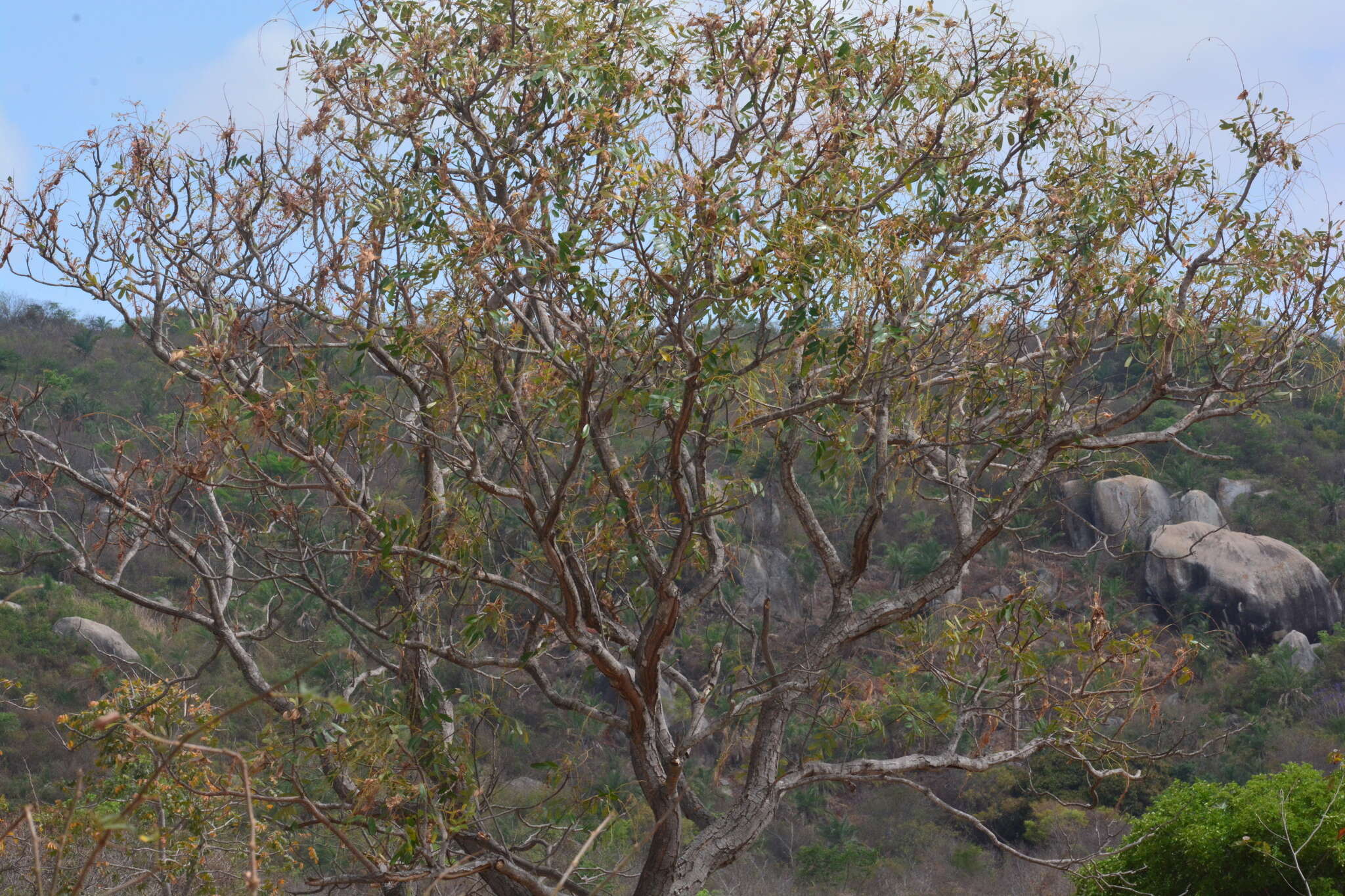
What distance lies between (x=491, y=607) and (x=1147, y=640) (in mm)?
2461

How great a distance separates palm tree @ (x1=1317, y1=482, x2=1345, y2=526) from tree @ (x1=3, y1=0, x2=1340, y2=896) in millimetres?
18815

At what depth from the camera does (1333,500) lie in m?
21.0

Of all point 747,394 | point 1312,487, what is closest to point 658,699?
point 747,394

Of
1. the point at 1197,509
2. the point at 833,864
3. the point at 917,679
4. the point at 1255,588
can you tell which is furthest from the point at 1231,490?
the point at 917,679

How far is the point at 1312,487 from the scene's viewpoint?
859 inches

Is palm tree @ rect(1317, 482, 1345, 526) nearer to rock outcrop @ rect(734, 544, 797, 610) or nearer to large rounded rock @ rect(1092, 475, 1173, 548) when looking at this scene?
large rounded rock @ rect(1092, 475, 1173, 548)

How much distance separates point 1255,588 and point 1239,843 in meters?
16.5

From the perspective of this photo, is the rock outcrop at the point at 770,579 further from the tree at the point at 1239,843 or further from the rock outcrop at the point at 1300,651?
the tree at the point at 1239,843

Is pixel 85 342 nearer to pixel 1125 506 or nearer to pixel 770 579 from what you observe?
pixel 770 579

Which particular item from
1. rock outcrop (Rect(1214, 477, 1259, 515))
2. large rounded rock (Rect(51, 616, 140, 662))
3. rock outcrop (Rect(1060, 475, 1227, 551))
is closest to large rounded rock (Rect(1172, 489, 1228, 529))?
rock outcrop (Rect(1060, 475, 1227, 551))

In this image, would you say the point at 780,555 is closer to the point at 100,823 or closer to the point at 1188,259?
the point at 1188,259

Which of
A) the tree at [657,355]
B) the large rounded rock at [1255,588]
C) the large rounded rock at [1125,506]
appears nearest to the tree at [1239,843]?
the tree at [657,355]

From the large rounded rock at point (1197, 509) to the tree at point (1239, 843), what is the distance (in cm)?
1647

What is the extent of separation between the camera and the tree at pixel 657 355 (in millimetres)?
3789
